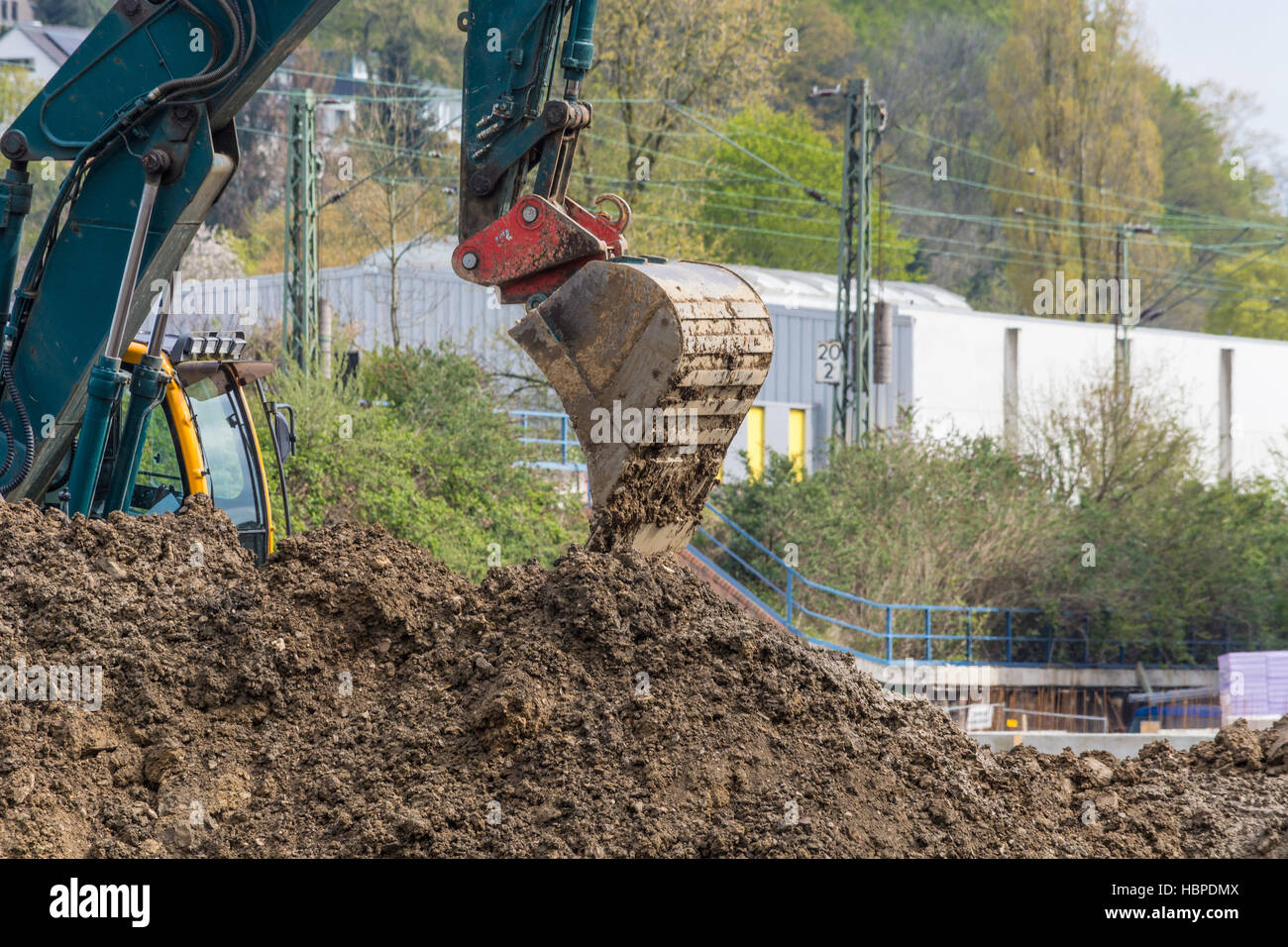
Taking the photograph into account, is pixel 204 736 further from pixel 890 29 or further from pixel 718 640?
pixel 890 29

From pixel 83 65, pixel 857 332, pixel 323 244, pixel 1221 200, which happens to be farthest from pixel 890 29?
pixel 83 65

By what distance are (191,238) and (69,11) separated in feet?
231

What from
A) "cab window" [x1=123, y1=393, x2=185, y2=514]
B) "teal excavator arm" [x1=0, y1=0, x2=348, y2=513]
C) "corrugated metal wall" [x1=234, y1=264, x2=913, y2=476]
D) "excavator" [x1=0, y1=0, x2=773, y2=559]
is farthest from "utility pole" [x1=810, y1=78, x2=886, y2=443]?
"teal excavator arm" [x1=0, y1=0, x2=348, y2=513]

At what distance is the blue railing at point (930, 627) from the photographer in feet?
66.6

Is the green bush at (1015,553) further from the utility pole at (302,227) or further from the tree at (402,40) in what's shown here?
the tree at (402,40)

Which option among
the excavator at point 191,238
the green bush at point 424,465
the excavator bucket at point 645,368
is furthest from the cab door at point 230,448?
the green bush at point 424,465

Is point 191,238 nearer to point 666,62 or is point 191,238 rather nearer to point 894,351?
point 894,351

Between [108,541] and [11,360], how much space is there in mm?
1538

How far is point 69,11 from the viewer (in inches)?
2724

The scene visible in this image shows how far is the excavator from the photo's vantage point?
5.92 meters

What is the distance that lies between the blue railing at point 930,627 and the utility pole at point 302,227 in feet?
21.7

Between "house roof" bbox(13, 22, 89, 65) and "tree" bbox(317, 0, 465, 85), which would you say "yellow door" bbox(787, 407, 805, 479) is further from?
"house roof" bbox(13, 22, 89, 65)

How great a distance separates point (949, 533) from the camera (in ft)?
73.3

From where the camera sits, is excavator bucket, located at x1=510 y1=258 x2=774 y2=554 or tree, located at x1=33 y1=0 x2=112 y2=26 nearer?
excavator bucket, located at x1=510 y1=258 x2=774 y2=554
